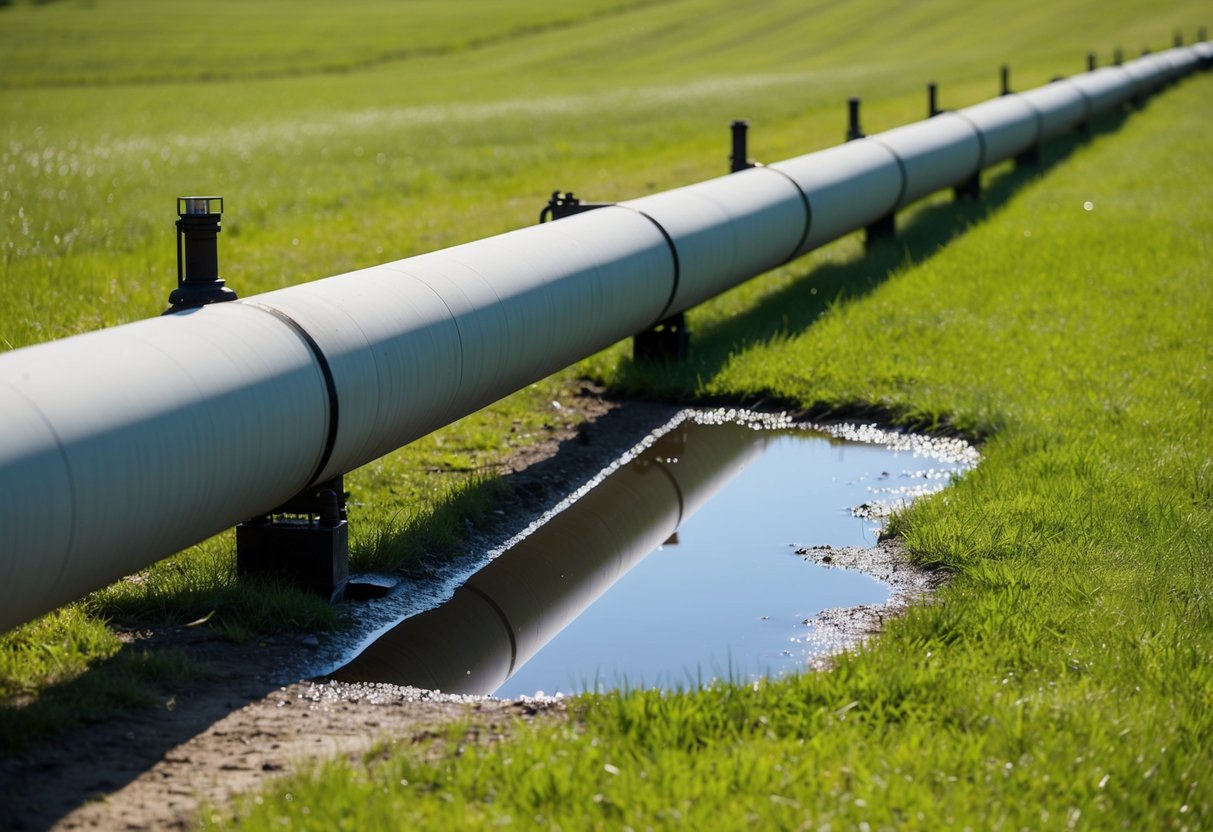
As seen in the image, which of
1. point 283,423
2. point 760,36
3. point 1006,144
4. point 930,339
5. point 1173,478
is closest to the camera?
point 283,423

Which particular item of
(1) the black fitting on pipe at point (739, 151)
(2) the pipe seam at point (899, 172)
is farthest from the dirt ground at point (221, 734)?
(2) the pipe seam at point (899, 172)

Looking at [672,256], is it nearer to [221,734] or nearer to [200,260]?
[200,260]

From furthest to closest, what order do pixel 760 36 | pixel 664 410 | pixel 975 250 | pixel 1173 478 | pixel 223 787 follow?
pixel 760 36 → pixel 975 250 → pixel 664 410 → pixel 1173 478 → pixel 223 787

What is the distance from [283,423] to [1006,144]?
13.3m

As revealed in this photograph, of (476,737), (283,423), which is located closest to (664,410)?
(283,423)

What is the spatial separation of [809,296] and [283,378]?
639cm

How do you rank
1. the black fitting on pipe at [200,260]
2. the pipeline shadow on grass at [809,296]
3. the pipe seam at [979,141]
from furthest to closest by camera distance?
1. the pipe seam at [979,141]
2. the pipeline shadow on grass at [809,296]
3. the black fitting on pipe at [200,260]

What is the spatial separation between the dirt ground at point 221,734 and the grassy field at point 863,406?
16 centimetres

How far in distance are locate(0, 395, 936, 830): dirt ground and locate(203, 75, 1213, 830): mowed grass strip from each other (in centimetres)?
19

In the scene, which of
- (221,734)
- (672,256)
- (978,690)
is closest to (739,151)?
(672,256)

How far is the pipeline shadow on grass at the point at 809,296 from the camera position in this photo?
8.11 metres

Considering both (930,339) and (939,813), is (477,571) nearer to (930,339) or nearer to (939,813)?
(939,813)

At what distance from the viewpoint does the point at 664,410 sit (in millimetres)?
7777

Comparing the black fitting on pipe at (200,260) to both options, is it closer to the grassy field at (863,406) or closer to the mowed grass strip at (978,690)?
the grassy field at (863,406)
